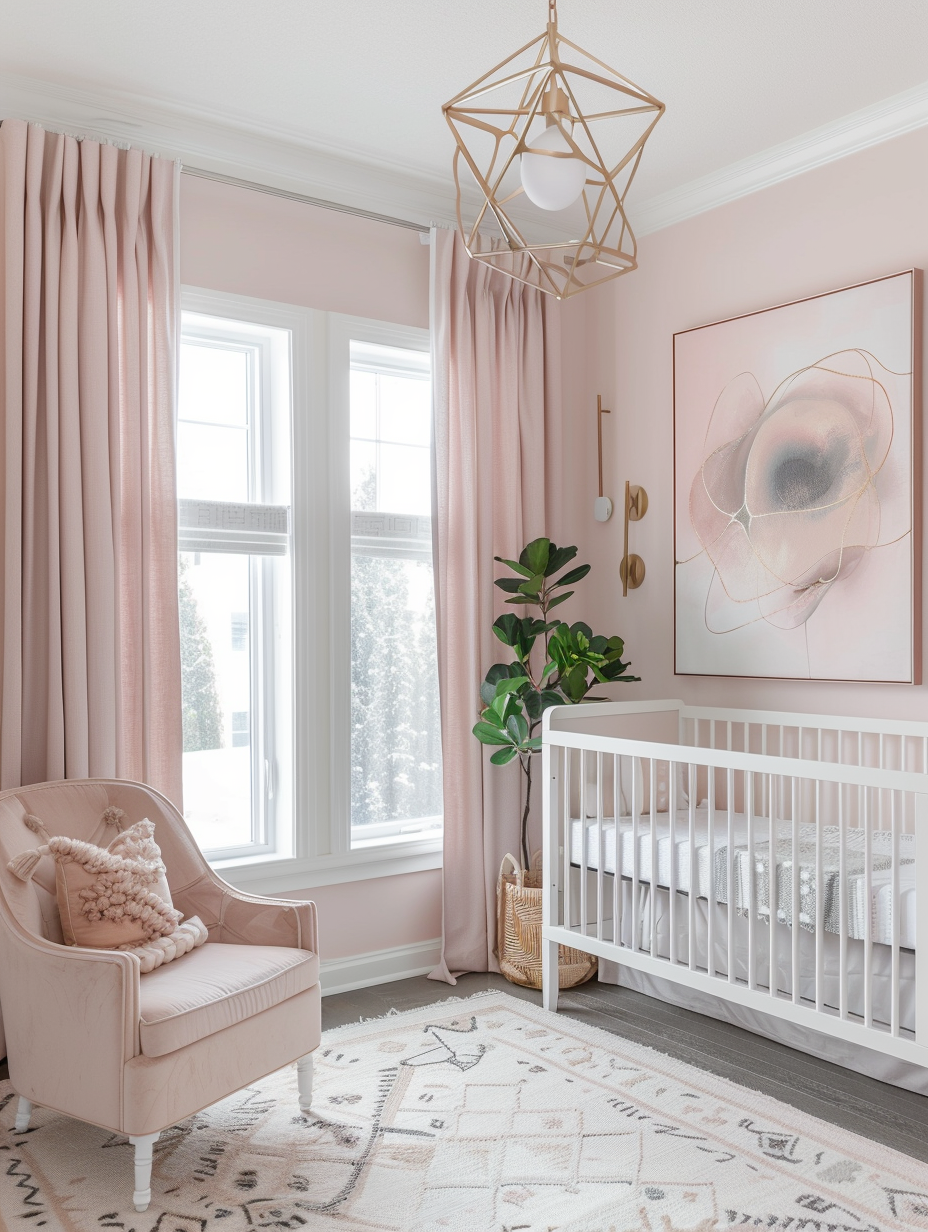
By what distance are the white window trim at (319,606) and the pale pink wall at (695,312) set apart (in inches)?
40.9

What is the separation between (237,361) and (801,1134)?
2625mm

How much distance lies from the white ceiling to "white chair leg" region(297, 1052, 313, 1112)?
2483 millimetres

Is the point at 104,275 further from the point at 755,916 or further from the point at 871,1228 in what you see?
the point at 871,1228

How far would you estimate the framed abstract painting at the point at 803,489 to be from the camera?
9.48 feet

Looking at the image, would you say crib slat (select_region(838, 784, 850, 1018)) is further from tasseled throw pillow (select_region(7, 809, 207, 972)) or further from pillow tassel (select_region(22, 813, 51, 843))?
pillow tassel (select_region(22, 813, 51, 843))

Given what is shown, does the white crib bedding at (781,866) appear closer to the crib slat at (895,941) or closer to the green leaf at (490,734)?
the crib slat at (895,941)

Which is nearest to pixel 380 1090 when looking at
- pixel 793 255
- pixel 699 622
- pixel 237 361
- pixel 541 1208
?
pixel 541 1208

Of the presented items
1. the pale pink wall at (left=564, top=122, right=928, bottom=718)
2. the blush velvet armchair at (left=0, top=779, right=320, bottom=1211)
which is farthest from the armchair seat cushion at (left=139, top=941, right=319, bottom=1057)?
the pale pink wall at (left=564, top=122, right=928, bottom=718)

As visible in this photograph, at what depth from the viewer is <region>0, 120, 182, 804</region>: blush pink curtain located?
2658 mm

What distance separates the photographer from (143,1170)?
1.96 m

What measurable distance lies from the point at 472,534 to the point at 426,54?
56.7 inches

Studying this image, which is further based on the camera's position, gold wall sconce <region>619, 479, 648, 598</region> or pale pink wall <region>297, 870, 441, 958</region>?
gold wall sconce <region>619, 479, 648, 598</region>

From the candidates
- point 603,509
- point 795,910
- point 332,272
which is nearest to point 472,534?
point 603,509

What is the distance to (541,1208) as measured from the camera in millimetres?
1971
